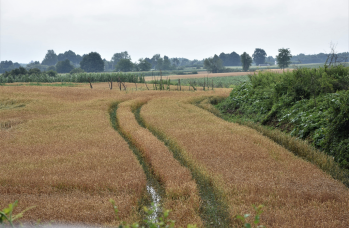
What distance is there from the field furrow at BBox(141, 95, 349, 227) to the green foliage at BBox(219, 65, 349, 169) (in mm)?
1803

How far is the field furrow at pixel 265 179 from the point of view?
5.49 meters

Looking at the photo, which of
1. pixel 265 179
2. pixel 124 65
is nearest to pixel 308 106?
pixel 265 179

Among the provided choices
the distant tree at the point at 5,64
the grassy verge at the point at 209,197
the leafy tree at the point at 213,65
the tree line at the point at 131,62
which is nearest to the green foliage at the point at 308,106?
the grassy verge at the point at 209,197

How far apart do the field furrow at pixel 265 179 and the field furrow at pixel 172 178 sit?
693 millimetres

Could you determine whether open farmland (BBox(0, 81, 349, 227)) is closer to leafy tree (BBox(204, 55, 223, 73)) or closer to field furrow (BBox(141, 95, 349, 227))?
field furrow (BBox(141, 95, 349, 227))

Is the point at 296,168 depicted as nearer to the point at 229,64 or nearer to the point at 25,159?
the point at 25,159

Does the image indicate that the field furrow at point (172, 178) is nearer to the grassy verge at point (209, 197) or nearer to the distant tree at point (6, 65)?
the grassy verge at point (209, 197)

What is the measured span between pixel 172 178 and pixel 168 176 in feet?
0.62

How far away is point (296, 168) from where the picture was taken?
26.6ft

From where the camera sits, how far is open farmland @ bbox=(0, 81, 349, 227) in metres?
5.67

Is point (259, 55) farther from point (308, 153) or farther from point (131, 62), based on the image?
point (308, 153)

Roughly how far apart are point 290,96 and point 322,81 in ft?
6.69

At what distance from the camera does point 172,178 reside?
752cm

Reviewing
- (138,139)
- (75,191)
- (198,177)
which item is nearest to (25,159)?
(75,191)
